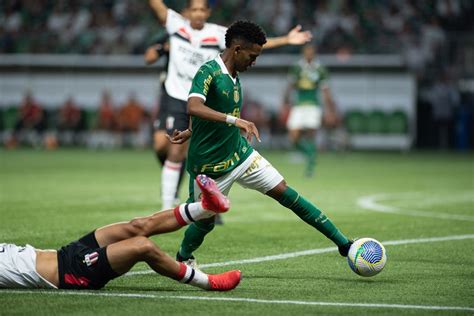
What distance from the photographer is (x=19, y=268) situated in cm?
714

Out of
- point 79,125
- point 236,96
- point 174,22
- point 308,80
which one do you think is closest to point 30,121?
point 79,125

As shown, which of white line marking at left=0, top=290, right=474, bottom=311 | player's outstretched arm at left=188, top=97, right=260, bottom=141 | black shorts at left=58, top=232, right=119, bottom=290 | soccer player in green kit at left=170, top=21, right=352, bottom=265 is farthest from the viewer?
soccer player in green kit at left=170, top=21, right=352, bottom=265

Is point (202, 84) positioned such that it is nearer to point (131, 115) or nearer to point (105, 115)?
point (131, 115)

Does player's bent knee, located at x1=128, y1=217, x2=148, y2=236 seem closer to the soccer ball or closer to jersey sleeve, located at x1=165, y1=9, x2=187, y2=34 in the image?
the soccer ball

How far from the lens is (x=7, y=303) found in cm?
682

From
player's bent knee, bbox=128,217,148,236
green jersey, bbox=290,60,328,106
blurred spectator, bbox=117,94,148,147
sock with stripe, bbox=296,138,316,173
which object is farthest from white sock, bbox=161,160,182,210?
blurred spectator, bbox=117,94,148,147

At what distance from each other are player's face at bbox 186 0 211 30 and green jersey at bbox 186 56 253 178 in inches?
138

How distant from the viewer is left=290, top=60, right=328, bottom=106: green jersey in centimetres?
2206

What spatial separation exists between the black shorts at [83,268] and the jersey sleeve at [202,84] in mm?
1620

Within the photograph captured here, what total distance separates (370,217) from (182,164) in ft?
8.90

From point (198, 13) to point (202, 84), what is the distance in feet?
12.5

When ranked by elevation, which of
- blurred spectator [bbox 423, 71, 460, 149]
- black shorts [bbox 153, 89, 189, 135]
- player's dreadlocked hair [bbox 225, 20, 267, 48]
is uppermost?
player's dreadlocked hair [bbox 225, 20, 267, 48]

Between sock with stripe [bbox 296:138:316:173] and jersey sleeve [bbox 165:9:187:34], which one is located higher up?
jersey sleeve [bbox 165:9:187:34]

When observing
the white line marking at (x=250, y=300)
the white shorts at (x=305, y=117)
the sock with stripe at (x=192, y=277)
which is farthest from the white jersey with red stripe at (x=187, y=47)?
the white shorts at (x=305, y=117)
